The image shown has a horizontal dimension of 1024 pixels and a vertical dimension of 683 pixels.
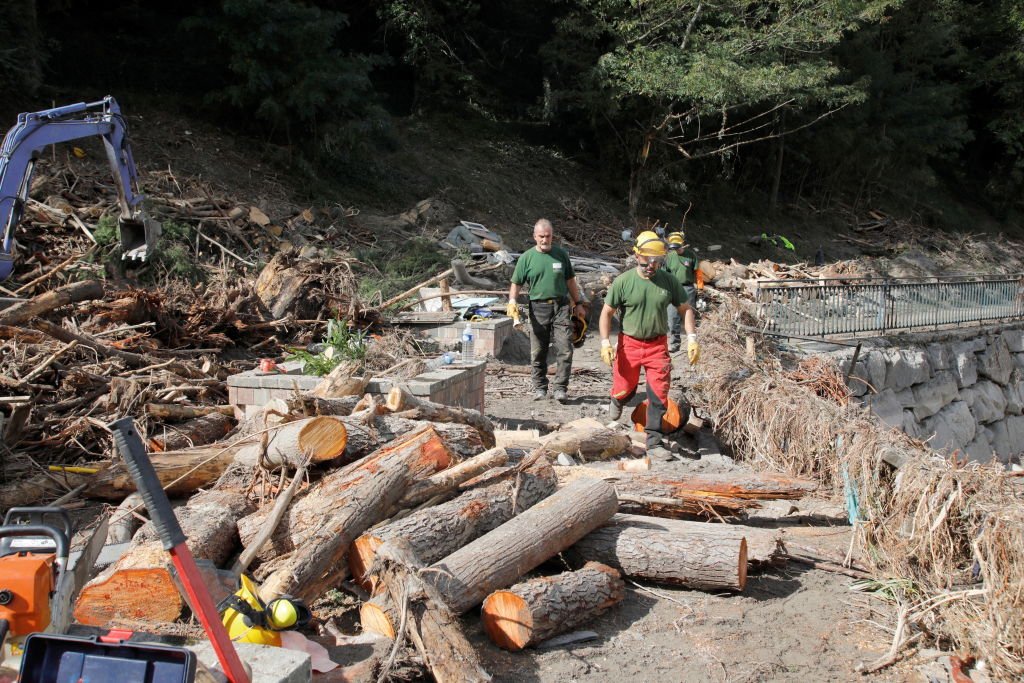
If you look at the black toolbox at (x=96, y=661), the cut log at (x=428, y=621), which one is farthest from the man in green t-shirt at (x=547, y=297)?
A: the black toolbox at (x=96, y=661)

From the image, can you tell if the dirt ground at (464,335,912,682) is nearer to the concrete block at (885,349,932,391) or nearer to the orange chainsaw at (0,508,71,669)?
the orange chainsaw at (0,508,71,669)

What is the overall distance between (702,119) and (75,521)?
22.8 meters

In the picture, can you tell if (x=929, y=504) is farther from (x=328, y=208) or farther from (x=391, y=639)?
(x=328, y=208)

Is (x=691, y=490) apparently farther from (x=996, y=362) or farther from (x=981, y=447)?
(x=996, y=362)

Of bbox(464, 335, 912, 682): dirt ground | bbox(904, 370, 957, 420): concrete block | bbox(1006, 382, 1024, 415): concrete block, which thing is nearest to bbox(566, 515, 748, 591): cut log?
bbox(464, 335, 912, 682): dirt ground

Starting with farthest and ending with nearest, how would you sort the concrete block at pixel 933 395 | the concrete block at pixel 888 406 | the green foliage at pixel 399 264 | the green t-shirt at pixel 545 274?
the green foliage at pixel 399 264
the concrete block at pixel 933 395
the concrete block at pixel 888 406
the green t-shirt at pixel 545 274

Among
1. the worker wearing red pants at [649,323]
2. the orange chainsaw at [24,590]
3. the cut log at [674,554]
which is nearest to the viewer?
the orange chainsaw at [24,590]

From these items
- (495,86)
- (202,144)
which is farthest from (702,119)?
(202,144)

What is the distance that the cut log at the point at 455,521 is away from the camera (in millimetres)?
4508

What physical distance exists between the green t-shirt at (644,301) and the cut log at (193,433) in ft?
11.4

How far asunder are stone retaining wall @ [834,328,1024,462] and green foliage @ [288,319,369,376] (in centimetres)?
Answer: 658

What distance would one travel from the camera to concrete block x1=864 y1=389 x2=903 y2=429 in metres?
11.8

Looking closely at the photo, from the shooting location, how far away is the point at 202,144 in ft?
60.1

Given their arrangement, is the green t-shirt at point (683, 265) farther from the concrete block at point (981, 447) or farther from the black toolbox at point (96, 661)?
the black toolbox at point (96, 661)
